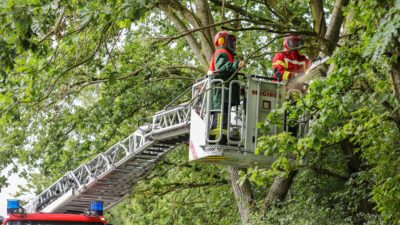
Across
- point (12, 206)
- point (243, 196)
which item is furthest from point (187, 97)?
point (12, 206)

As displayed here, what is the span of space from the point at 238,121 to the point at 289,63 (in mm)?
1282

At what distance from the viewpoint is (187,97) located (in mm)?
22188

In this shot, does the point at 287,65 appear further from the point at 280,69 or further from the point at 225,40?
the point at 225,40

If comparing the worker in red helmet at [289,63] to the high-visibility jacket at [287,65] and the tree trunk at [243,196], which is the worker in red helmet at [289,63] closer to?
the high-visibility jacket at [287,65]

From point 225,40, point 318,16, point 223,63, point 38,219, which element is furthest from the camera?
point 318,16

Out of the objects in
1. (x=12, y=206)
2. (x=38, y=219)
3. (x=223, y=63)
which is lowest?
(x=38, y=219)

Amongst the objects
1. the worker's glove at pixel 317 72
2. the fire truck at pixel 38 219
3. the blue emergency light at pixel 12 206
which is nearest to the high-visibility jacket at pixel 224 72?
the worker's glove at pixel 317 72

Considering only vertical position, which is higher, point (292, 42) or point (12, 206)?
point (292, 42)

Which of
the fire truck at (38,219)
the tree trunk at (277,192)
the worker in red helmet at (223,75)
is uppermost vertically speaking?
the worker in red helmet at (223,75)

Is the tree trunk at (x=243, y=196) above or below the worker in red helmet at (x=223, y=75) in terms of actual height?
below

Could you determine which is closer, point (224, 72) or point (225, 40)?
point (224, 72)

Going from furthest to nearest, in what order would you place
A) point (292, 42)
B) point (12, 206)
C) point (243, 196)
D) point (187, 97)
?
1. point (187, 97)
2. point (243, 196)
3. point (12, 206)
4. point (292, 42)

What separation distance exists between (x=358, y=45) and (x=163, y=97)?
991 centimetres

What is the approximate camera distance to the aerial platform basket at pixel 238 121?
14.6m
